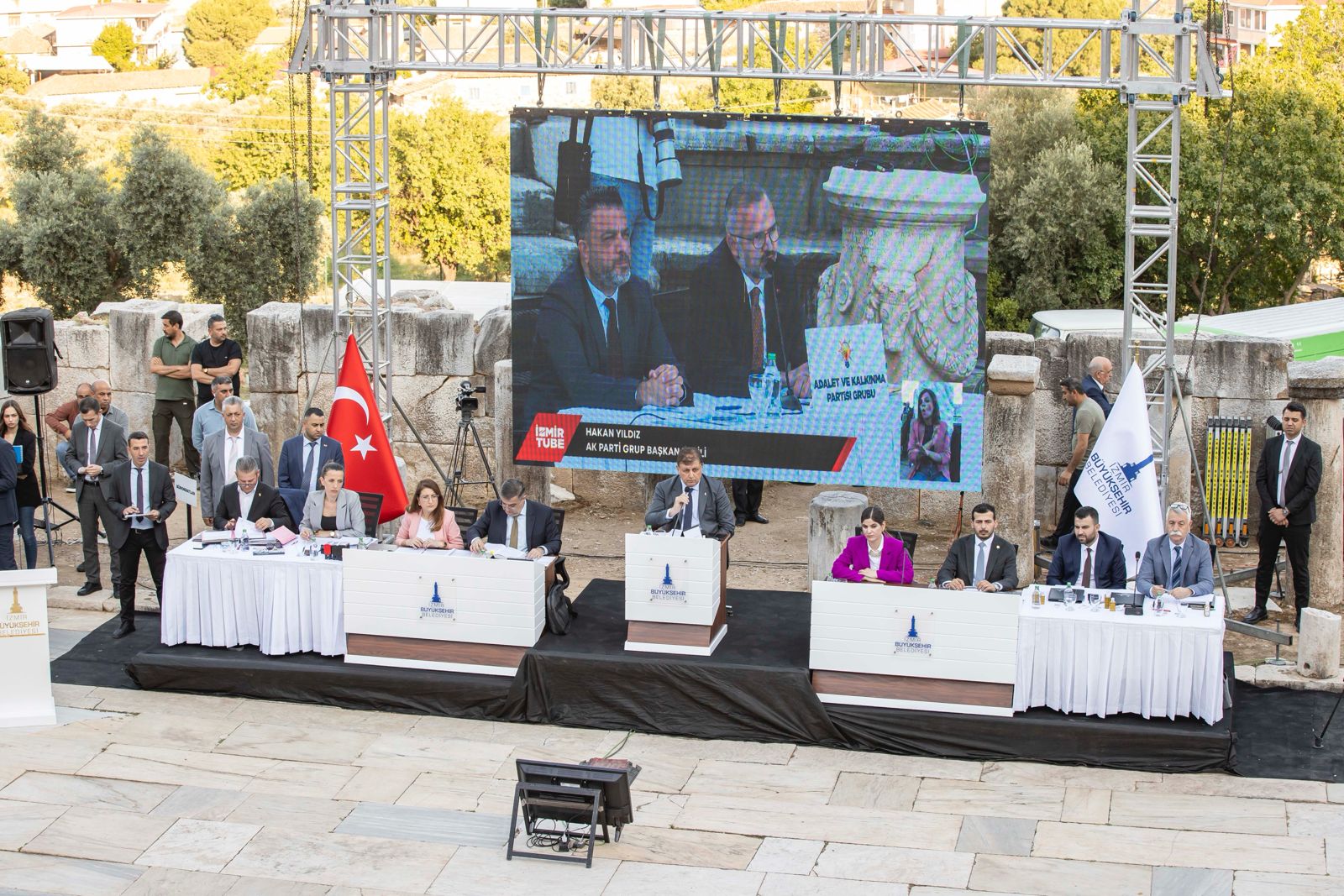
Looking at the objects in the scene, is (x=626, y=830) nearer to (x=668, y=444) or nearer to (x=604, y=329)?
(x=668, y=444)

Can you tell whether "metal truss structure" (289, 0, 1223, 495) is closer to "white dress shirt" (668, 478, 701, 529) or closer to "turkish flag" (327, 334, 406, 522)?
"turkish flag" (327, 334, 406, 522)

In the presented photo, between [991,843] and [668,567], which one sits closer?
[991,843]

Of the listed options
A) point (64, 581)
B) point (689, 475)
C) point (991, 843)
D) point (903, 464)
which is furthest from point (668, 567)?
point (64, 581)

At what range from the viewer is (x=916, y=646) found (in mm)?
9148

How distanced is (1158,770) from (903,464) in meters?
4.10

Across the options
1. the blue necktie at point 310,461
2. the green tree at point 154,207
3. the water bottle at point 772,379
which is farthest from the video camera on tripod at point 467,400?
A: the green tree at point 154,207

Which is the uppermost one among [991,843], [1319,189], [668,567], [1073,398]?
[1319,189]

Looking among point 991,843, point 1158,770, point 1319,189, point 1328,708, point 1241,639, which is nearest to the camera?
point 991,843

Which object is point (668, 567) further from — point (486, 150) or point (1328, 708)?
point (486, 150)

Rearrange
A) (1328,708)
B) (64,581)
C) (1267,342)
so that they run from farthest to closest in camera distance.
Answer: (1267,342), (64,581), (1328,708)

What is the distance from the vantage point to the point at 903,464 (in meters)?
12.5

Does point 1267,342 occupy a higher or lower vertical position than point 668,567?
higher

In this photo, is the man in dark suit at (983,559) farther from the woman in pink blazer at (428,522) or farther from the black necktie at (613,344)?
the black necktie at (613,344)

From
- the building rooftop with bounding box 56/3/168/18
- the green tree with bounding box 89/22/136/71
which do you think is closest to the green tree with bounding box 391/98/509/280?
the green tree with bounding box 89/22/136/71
